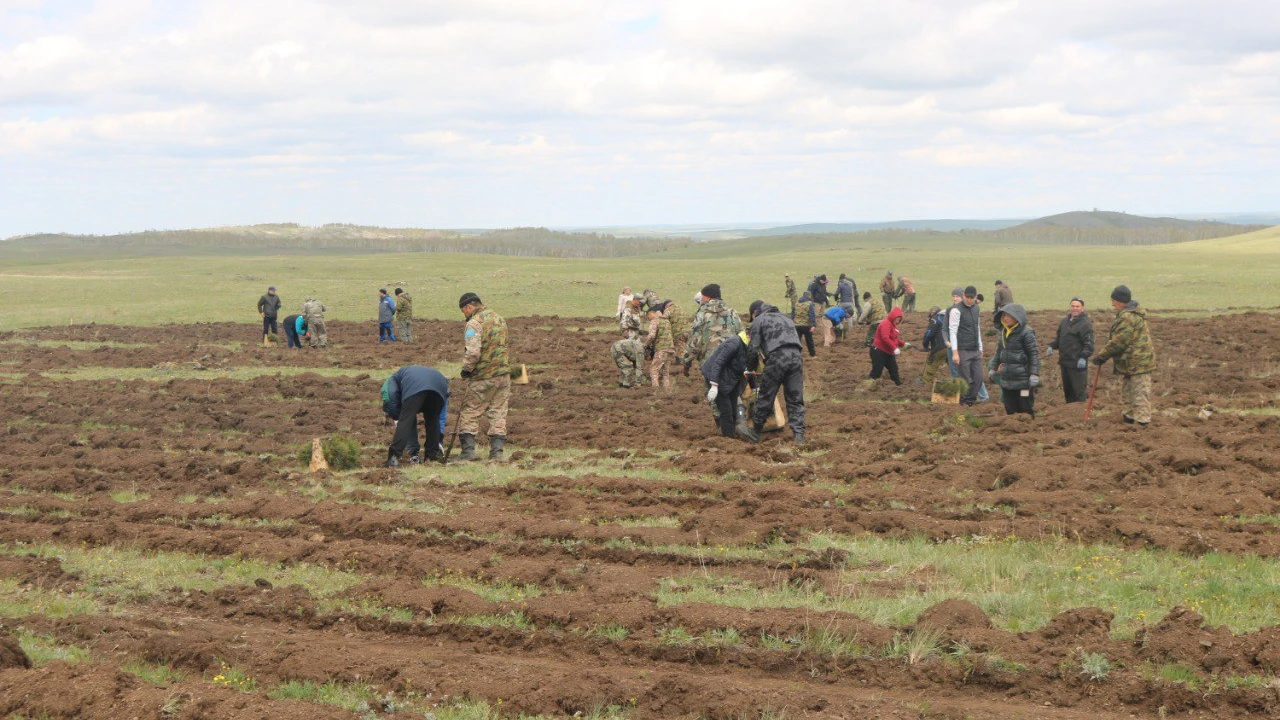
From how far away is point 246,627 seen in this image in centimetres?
771

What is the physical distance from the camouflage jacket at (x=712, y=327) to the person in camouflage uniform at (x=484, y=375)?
3.36 meters

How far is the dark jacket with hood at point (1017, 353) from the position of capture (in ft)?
48.5

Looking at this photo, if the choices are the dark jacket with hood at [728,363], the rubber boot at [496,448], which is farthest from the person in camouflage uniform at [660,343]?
the rubber boot at [496,448]

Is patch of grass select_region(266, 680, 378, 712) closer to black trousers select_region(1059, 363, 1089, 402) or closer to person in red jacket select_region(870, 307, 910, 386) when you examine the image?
black trousers select_region(1059, 363, 1089, 402)

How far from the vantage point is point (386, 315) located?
30.1 metres

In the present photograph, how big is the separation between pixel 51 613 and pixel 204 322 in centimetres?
3375

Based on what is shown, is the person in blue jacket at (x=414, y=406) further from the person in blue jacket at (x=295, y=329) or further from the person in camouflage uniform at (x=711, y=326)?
the person in blue jacket at (x=295, y=329)

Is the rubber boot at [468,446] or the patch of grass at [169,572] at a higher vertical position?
the rubber boot at [468,446]

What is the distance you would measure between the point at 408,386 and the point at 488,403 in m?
1.02

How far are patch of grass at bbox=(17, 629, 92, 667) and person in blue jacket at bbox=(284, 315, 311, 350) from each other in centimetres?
2261

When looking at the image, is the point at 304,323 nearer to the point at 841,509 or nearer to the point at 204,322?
the point at 204,322

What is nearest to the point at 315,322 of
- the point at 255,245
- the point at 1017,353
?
the point at 1017,353

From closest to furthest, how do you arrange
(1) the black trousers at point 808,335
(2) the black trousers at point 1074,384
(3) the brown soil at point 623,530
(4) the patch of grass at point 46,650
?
(3) the brown soil at point 623,530 < (4) the patch of grass at point 46,650 < (2) the black trousers at point 1074,384 < (1) the black trousers at point 808,335

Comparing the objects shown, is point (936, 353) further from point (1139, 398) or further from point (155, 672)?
point (155, 672)
